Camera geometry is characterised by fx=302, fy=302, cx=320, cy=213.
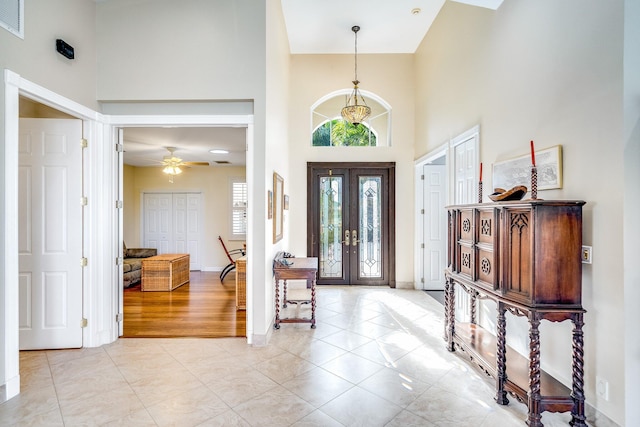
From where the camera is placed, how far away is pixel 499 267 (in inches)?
91.0

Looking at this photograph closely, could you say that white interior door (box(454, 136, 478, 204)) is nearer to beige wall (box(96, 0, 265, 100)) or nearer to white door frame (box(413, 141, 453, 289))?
white door frame (box(413, 141, 453, 289))

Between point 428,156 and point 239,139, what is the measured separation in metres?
3.26

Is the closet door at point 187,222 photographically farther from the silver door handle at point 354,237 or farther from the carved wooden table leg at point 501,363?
the carved wooden table leg at point 501,363

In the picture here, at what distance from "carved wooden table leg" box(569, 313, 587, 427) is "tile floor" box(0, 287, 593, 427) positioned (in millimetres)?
155

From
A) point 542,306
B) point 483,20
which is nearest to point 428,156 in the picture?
point 483,20

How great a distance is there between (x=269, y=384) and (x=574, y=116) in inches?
125

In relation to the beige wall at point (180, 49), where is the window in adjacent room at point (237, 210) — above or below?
below

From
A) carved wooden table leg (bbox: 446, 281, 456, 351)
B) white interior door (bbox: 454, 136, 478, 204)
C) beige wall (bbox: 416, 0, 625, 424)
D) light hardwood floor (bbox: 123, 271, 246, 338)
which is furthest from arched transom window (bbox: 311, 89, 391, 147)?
carved wooden table leg (bbox: 446, 281, 456, 351)

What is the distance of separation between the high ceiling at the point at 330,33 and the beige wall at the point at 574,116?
1.59 metres

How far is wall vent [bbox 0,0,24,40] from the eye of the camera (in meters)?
2.30

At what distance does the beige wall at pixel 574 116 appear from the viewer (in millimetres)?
1900

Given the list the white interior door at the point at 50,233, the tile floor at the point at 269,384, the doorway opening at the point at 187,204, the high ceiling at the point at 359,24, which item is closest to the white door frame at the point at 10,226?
the tile floor at the point at 269,384

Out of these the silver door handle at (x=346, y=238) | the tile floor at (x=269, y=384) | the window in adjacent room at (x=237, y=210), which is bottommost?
the tile floor at (x=269, y=384)

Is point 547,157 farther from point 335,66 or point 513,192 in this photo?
point 335,66
